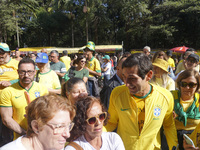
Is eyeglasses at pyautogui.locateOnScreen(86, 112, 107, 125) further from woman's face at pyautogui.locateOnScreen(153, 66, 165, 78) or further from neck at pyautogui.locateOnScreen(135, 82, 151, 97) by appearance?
woman's face at pyautogui.locateOnScreen(153, 66, 165, 78)

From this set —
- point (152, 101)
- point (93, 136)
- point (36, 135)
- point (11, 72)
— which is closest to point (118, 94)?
point (152, 101)

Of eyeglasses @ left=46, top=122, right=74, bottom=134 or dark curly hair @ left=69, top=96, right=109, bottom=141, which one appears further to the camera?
dark curly hair @ left=69, top=96, right=109, bottom=141

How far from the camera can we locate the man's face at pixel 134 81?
1749 mm

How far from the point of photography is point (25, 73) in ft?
7.66

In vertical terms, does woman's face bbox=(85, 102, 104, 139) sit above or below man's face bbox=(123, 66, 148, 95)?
below

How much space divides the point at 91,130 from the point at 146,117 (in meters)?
0.59

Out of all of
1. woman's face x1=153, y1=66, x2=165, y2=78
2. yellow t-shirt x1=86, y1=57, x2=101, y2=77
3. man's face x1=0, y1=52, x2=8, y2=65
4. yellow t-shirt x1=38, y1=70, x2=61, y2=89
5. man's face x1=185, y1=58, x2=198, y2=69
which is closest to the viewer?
woman's face x1=153, y1=66, x2=165, y2=78

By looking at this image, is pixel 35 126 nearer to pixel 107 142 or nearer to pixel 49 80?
pixel 107 142

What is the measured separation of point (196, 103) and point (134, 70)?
119 centimetres

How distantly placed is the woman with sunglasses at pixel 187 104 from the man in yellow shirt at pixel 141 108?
0.41 metres

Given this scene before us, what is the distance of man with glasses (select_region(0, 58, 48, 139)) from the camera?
7.36ft

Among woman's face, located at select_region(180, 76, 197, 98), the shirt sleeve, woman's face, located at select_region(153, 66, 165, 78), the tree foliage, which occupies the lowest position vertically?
the shirt sleeve

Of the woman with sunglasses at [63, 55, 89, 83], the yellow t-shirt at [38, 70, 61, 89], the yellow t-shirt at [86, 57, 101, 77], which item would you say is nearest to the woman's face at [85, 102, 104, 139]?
the yellow t-shirt at [38, 70, 61, 89]

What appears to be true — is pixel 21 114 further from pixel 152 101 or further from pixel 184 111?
pixel 184 111
